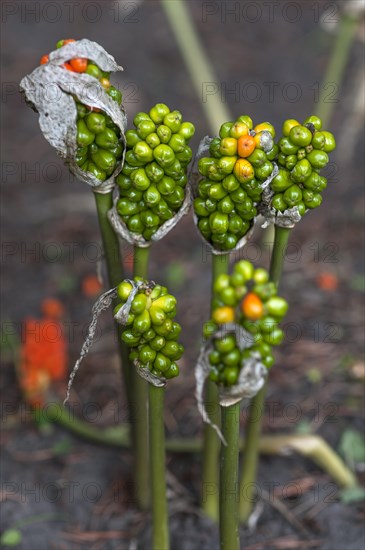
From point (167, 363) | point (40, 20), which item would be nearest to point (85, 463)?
point (167, 363)

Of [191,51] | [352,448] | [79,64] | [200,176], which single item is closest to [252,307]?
[200,176]

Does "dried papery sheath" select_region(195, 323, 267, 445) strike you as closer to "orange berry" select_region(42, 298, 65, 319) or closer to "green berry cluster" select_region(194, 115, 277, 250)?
"green berry cluster" select_region(194, 115, 277, 250)

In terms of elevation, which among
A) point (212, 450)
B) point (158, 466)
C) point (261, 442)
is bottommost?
point (261, 442)

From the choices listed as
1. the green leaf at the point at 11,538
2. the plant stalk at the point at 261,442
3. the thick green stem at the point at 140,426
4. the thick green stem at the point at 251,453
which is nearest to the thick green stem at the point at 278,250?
the thick green stem at the point at 251,453

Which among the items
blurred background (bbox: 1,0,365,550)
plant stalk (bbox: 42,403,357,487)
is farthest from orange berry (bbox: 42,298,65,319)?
plant stalk (bbox: 42,403,357,487)

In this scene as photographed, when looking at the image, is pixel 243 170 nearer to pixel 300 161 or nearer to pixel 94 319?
pixel 300 161

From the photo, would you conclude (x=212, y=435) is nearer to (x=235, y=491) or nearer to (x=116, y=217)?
(x=235, y=491)
